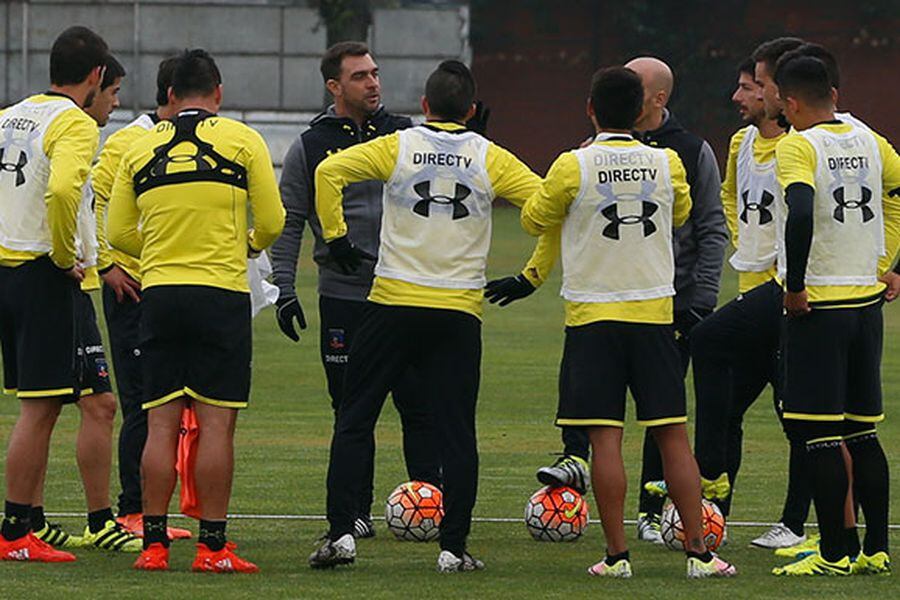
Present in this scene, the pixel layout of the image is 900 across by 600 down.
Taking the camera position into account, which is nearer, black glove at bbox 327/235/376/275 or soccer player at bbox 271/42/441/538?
black glove at bbox 327/235/376/275

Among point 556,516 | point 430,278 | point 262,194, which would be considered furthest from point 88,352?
point 556,516

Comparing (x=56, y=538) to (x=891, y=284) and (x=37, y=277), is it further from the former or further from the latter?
(x=891, y=284)

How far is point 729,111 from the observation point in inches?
2048

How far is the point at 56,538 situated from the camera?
31.8ft

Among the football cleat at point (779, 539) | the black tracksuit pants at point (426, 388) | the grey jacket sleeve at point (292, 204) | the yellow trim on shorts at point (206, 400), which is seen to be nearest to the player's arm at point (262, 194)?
the black tracksuit pants at point (426, 388)

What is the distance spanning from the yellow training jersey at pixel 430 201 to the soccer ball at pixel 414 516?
144 cm

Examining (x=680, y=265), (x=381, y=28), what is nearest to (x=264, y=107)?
(x=381, y=28)

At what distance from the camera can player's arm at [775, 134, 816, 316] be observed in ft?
28.0

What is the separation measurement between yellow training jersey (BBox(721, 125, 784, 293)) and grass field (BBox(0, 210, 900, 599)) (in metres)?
1.27

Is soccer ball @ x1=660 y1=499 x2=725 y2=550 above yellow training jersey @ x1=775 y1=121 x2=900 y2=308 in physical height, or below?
below

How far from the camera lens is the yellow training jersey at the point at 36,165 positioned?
9.15 m

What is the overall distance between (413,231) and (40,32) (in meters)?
40.9

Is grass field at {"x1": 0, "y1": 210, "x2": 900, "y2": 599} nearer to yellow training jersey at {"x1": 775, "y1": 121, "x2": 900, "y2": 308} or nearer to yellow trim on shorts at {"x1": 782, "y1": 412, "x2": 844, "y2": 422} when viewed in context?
yellow trim on shorts at {"x1": 782, "y1": 412, "x2": 844, "y2": 422}

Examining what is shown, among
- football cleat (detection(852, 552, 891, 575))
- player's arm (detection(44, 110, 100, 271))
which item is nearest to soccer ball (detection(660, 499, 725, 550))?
football cleat (detection(852, 552, 891, 575))
